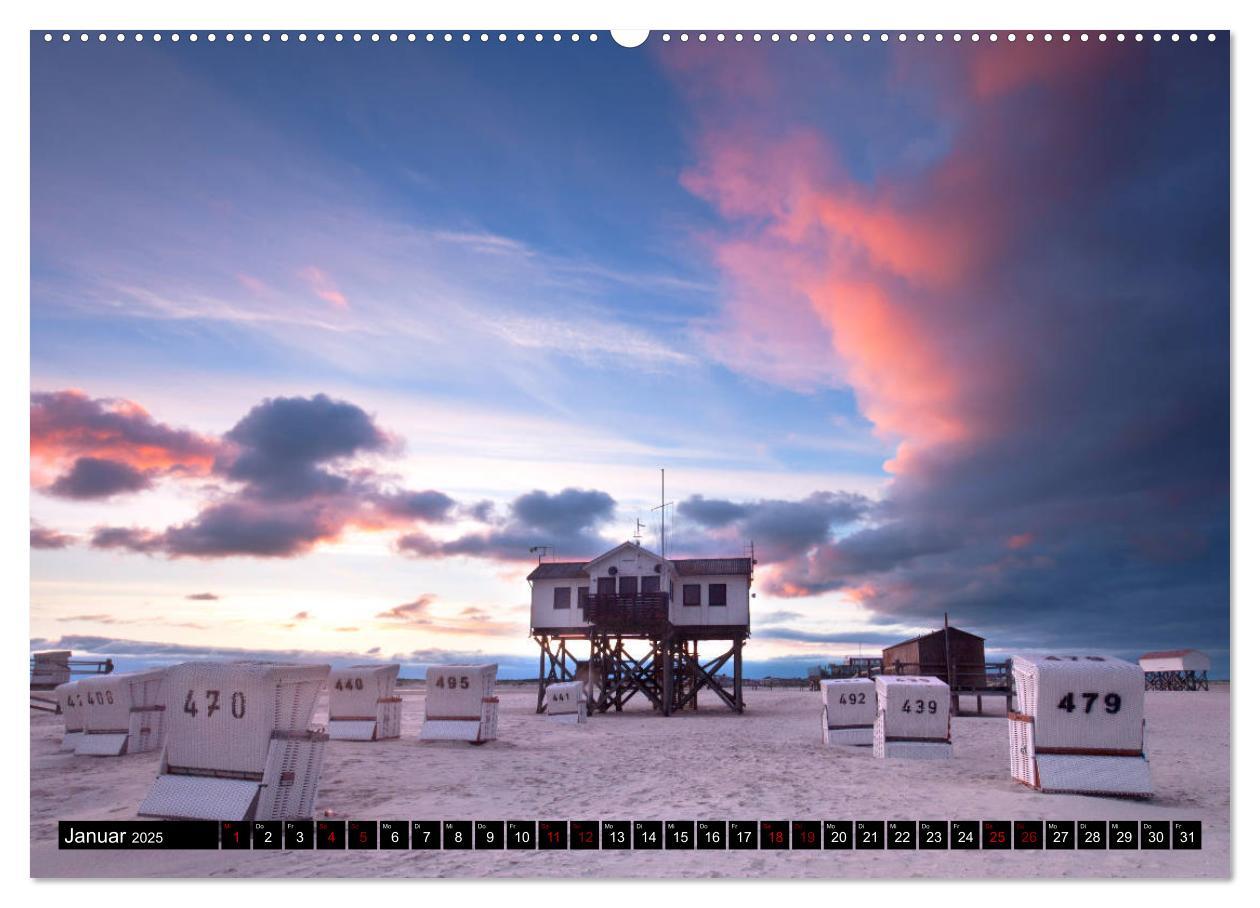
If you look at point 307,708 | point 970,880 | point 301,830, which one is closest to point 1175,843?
point 970,880

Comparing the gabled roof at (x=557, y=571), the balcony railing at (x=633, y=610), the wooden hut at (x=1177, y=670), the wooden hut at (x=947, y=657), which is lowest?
the wooden hut at (x=1177, y=670)

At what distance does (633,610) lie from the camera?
34.4 m

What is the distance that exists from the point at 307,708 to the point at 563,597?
26302mm

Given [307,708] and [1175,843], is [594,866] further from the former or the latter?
[1175,843]

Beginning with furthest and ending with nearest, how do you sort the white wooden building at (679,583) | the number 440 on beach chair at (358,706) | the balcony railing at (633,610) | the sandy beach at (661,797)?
the white wooden building at (679,583), the balcony railing at (633,610), the number 440 on beach chair at (358,706), the sandy beach at (661,797)

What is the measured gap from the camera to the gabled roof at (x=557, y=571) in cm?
3669

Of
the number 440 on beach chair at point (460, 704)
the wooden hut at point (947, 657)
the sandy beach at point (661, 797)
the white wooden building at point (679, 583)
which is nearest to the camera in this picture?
the sandy beach at point (661, 797)

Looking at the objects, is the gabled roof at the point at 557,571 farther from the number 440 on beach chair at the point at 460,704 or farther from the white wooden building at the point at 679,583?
the number 440 on beach chair at the point at 460,704

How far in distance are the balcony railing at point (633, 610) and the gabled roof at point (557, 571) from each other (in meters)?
2.30

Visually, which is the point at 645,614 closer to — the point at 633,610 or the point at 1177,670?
the point at 633,610

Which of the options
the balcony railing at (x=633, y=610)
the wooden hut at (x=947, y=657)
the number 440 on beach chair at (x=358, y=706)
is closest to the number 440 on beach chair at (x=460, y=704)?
the number 440 on beach chair at (x=358, y=706)

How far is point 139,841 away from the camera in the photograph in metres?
8.23

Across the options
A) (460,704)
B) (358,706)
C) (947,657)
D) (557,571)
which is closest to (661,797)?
(460,704)
